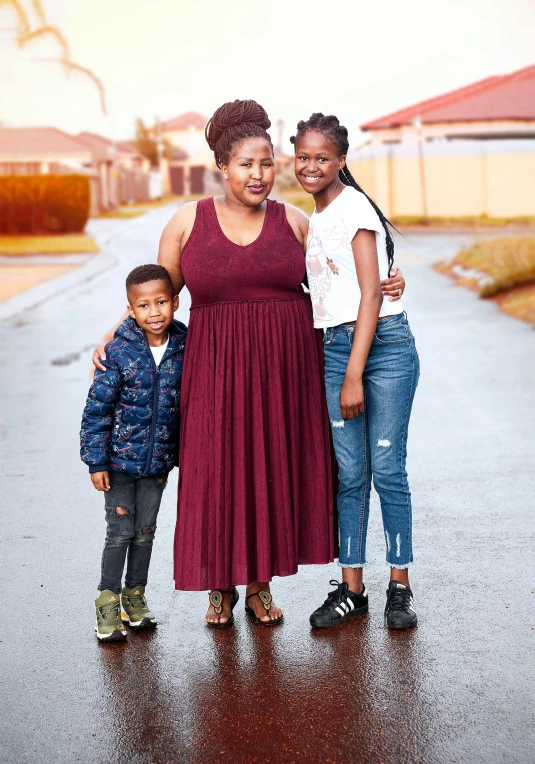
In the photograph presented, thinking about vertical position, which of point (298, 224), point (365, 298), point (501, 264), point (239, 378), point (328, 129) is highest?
point (328, 129)

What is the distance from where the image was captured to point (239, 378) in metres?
3.98

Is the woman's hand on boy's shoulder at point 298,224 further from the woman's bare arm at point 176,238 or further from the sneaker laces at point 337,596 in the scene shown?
the sneaker laces at point 337,596

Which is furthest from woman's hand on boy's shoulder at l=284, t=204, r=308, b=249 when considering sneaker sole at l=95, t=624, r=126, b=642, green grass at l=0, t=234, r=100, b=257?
green grass at l=0, t=234, r=100, b=257

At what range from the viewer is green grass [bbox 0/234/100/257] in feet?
85.8

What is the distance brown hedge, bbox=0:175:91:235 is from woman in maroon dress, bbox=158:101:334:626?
2944 centimetres

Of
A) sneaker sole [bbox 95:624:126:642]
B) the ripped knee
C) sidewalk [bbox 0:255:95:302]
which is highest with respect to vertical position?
the ripped knee

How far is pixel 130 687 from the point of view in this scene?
355 cm

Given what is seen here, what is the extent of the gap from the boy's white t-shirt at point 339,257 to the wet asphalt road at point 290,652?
3.83 ft

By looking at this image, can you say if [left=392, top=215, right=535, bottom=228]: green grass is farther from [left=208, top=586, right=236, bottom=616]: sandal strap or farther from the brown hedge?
[left=208, top=586, right=236, bottom=616]: sandal strap

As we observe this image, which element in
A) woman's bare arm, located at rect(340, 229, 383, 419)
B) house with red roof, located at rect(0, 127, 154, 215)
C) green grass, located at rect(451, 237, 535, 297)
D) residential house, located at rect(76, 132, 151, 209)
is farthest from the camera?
residential house, located at rect(76, 132, 151, 209)

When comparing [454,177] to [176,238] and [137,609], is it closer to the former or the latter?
[176,238]

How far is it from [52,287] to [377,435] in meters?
14.5

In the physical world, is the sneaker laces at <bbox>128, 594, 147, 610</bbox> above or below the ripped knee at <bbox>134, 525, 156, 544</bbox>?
below

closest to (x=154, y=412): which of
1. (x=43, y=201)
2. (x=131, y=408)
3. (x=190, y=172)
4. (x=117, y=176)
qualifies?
(x=131, y=408)
